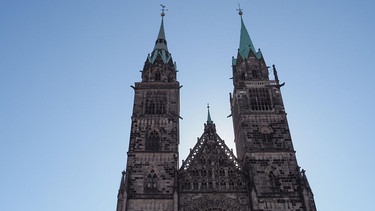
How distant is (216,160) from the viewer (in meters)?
26.2

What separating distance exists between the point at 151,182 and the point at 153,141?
11.6 ft

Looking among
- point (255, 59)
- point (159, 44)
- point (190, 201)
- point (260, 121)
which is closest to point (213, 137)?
point (260, 121)

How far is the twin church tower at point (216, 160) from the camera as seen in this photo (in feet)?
78.5

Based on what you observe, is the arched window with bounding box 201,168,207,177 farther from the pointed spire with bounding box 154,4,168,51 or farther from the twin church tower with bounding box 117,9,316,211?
the pointed spire with bounding box 154,4,168,51

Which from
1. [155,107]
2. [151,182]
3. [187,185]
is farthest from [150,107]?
[187,185]

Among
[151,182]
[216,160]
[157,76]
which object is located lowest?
[151,182]

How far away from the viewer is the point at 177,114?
29.3m

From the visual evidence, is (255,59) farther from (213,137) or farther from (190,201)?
(190,201)

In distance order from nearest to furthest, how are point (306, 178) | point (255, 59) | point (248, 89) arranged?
point (306, 178)
point (248, 89)
point (255, 59)

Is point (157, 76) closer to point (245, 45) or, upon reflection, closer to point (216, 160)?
point (245, 45)

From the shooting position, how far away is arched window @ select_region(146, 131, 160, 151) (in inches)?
1069

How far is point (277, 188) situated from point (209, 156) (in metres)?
5.10

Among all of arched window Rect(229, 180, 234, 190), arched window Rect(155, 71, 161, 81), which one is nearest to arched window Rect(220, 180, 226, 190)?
arched window Rect(229, 180, 234, 190)

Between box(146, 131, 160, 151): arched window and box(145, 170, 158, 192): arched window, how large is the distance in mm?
2116
